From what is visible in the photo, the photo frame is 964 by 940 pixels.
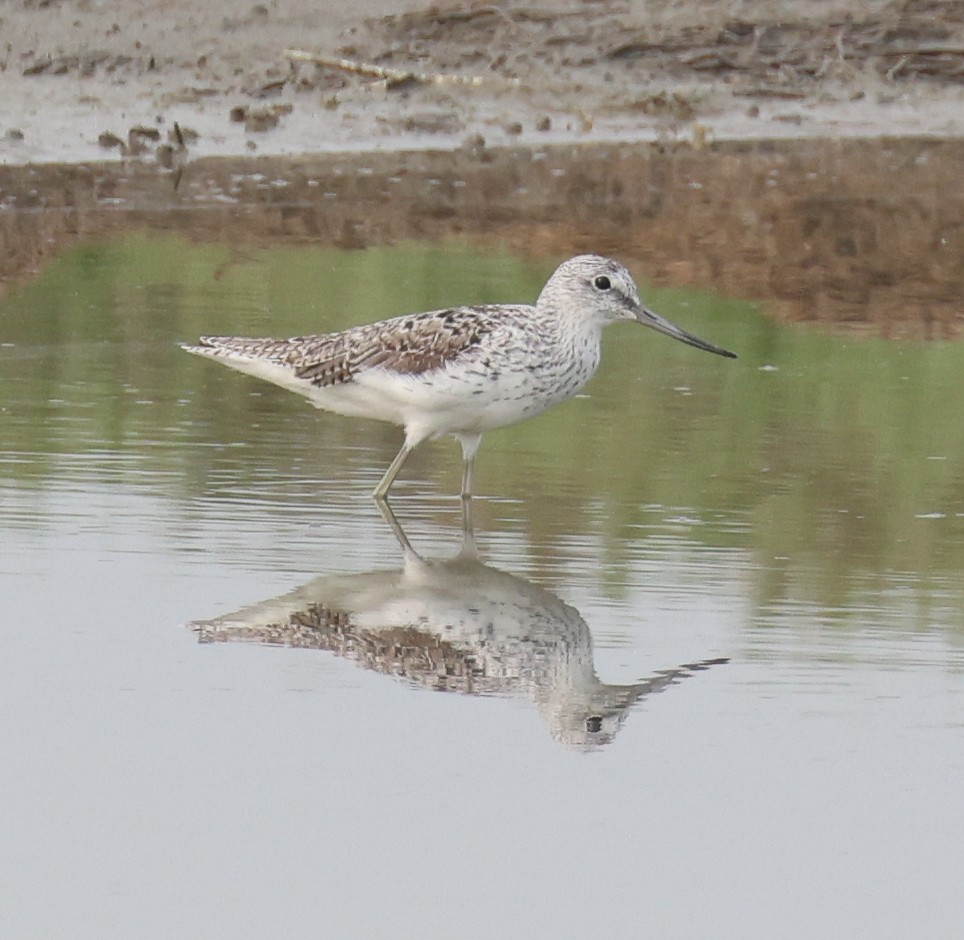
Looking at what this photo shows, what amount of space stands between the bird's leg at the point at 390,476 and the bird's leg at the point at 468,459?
213 mm

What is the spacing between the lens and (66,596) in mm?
7684

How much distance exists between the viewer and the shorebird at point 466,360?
30.1 feet

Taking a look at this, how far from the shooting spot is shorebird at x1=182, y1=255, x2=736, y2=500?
916 cm

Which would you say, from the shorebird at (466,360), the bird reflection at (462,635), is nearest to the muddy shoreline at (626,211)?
the shorebird at (466,360)

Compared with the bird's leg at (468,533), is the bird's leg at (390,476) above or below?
above

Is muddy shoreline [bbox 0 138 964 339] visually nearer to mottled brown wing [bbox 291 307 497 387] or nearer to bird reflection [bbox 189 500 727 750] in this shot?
mottled brown wing [bbox 291 307 497 387]

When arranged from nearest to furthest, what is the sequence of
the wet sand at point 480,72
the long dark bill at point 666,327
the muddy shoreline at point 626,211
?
1. the long dark bill at point 666,327
2. the muddy shoreline at point 626,211
3. the wet sand at point 480,72

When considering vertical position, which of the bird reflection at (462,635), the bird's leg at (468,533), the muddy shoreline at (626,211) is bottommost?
the bird reflection at (462,635)

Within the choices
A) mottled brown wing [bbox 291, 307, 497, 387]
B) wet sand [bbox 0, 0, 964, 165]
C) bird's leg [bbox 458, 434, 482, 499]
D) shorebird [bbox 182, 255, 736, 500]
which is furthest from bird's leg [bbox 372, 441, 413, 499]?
wet sand [bbox 0, 0, 964, 165]

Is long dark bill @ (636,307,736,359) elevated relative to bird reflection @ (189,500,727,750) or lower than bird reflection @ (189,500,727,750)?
elevated

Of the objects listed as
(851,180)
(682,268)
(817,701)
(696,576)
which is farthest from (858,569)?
(851,180)

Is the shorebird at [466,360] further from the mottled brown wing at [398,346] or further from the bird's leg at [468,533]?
the bird's leg at [468,533]

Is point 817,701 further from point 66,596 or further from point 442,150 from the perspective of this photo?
point 442,150

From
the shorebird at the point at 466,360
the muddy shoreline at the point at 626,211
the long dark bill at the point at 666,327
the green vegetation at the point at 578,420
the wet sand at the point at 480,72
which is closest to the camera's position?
the green vegetation at the point at 578,420
